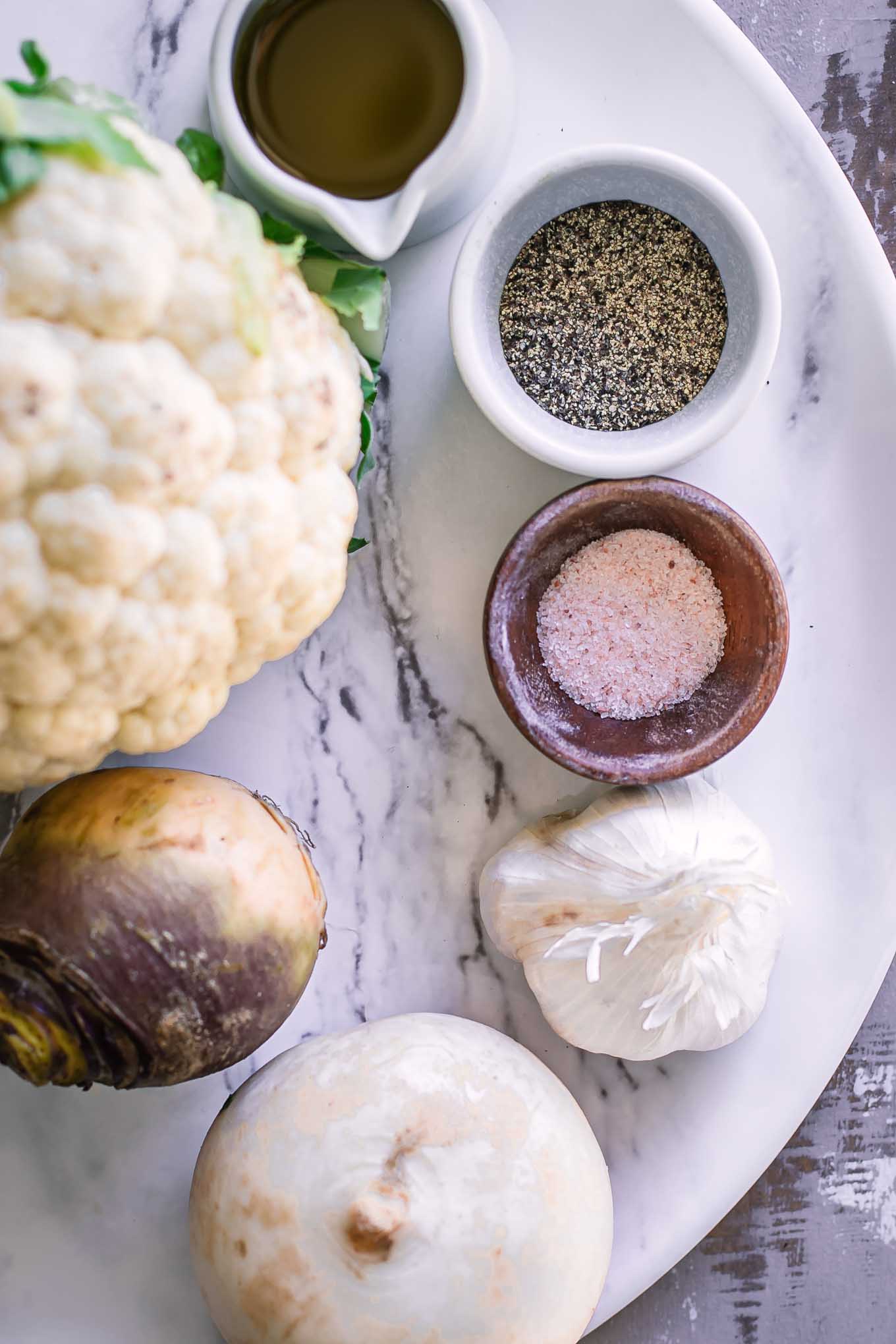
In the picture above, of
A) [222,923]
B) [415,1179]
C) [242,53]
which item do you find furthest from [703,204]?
[415,1179]

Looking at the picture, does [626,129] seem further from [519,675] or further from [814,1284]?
[814,1284]

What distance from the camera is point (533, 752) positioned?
0.98 meters

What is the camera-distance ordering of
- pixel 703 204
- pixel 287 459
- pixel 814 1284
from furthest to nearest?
pixel 814 1284 < pixel 703 204 < pixel 287 459

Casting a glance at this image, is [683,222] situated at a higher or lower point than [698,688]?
higher

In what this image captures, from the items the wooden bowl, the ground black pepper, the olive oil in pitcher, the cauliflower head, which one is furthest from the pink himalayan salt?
the olive oil in pitcher

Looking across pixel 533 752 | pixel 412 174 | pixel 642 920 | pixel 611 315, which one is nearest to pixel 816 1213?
pixel 642 920

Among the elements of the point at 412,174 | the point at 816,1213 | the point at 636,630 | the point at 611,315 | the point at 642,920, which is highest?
the point at 412,174

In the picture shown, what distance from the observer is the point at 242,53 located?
0.85m

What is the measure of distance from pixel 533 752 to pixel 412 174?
468mm

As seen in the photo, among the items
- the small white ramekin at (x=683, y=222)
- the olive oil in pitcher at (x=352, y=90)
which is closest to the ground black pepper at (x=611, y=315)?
the small white ramekin at (x=683, y=222)

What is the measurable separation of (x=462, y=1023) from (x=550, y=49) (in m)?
0.80

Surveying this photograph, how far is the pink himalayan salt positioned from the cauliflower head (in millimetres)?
226

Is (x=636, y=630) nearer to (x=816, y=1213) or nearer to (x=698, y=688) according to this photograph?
(x=698, y=688)

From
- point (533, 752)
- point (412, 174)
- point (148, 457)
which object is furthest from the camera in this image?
point (533, 752)
